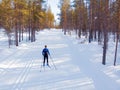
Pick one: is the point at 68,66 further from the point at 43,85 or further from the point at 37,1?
the point at 37,1

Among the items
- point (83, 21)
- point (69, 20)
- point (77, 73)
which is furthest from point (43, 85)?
point (69, 20)

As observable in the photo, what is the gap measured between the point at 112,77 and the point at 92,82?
2.18m

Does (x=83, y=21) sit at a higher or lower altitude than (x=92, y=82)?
higher

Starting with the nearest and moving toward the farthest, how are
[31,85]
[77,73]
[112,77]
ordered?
1. [31,85]
2. [112,77]
3. [77,73]

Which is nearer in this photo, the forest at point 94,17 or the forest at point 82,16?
the forest at point 82,16

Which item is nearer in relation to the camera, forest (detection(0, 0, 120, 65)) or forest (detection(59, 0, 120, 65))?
forest (detection(0, 0, 120, 65))

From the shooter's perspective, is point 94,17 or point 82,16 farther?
point 82,16

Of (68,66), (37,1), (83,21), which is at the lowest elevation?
(68,66)

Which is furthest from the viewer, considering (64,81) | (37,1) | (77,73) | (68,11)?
(68,11)

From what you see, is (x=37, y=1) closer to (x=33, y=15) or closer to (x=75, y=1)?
(x=33, y=15)

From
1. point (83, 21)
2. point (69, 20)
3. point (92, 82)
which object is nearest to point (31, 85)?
point (92, 82)

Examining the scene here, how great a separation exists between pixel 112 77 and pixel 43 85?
16.8 feet

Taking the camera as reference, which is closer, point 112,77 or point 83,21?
point 112,77

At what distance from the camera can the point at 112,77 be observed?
17.6 m
